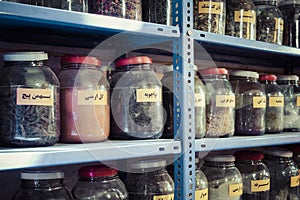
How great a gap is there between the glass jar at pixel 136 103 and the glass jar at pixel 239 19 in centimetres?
42

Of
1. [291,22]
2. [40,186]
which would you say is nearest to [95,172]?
[40,186]

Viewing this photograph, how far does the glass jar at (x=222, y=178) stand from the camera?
1.30 metres

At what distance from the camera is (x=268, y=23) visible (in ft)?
4.92

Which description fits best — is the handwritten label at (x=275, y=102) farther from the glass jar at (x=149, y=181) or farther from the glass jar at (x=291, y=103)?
the glass jar at (x=149, y=181)

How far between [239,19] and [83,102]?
2.33ft

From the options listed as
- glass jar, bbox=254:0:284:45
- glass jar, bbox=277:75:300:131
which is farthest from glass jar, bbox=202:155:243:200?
glass jar, bbox=254:0:284:45

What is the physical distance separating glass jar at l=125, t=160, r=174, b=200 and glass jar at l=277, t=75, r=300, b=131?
70 centimetres

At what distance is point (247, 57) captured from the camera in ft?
6.40

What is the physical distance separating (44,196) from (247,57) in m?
1.36

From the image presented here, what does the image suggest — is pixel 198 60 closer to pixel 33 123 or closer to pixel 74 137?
pixel 74 137

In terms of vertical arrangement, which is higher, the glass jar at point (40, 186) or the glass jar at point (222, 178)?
the glass jar at point (40, 186)

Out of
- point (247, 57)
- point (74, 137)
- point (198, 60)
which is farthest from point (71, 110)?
point (247, 57)

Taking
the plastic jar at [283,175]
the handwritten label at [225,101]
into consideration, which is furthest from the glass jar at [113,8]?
the plastic jar at [283,175]

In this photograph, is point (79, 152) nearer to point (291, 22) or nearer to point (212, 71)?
point (212, 71)
